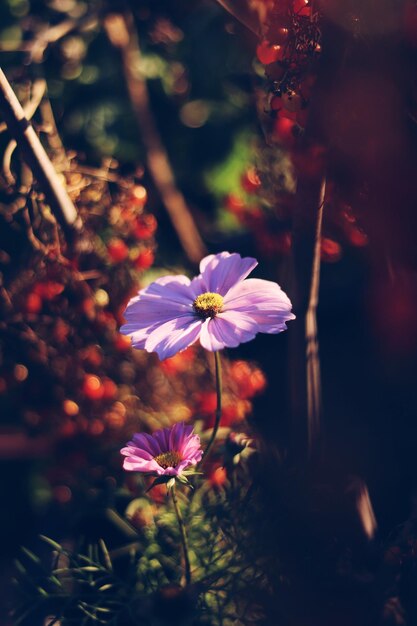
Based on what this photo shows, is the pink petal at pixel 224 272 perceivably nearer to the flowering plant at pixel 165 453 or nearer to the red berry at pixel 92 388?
the flowering plant at pixel 165 453

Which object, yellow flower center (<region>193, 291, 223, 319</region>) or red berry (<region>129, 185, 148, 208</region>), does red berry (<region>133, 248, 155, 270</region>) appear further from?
yellow flower center (<region>193, 291, 223, 319</region>)

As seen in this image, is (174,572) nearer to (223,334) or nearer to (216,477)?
(216,477)

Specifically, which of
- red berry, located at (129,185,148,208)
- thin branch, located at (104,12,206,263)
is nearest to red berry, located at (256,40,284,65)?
red berry, located at (129,185,148,208)

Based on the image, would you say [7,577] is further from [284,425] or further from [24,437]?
[284,425]

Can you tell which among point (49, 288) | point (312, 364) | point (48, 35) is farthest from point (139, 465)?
point (48, 35)

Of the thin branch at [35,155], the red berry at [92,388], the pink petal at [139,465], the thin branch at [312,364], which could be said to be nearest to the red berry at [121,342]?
the red berry at [92,388]

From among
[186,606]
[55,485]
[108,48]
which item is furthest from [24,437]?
[108,48]
